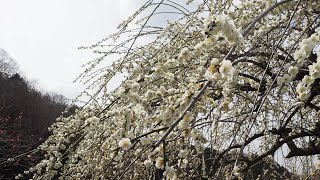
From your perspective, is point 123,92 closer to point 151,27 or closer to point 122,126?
point 122,126

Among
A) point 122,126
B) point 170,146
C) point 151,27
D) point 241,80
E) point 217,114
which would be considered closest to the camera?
point 122,126

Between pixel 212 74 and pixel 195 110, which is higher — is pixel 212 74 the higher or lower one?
the lower one

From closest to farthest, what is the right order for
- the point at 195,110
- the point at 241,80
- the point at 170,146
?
1. the point at 195,110
2. the point at 170,146
3. the point at 241,80

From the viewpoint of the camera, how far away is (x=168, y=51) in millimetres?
2275

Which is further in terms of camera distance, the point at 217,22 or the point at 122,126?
the point at 122,126

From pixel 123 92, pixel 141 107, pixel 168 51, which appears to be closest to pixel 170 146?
pixel 168 51

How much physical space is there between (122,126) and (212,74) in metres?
0.70

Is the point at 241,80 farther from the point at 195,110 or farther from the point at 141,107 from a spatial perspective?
the point at 141,107

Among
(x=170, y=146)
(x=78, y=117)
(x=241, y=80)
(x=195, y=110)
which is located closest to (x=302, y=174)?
(x=241, y=80)

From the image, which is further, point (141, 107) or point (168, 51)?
point (168, 51)

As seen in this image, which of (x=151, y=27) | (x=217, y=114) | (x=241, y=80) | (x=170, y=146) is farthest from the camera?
(x=241, y=80)

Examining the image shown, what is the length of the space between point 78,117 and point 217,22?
5.33 feet

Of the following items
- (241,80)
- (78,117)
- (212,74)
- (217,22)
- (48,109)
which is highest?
(48,109)

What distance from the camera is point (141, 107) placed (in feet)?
6.07
